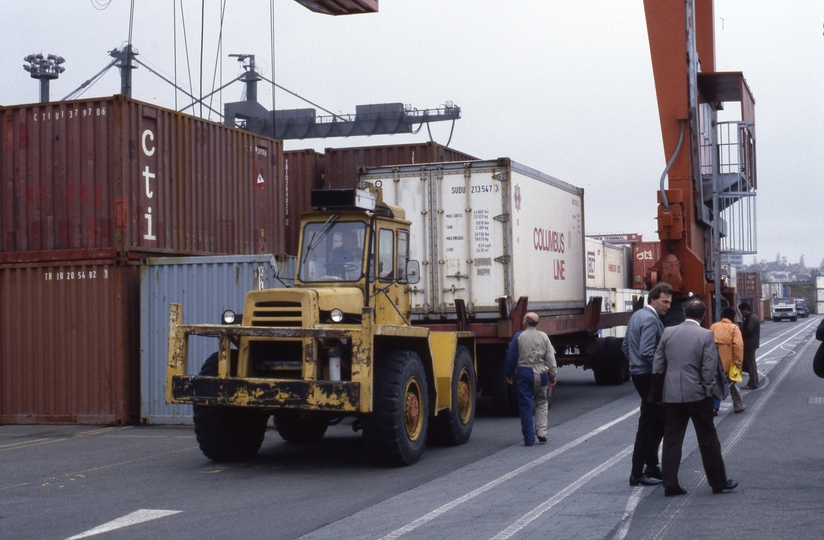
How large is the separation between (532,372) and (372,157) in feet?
29.9

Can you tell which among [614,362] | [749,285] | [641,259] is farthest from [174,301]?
[749,285]

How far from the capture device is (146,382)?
50.1 feet

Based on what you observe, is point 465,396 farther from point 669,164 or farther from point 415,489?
point 669,164

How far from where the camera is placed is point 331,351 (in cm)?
1012

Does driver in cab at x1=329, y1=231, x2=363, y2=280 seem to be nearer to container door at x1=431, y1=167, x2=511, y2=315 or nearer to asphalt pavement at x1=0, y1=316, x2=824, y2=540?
asphalt pavement at x1=0, y1=316, x2=824, y2=540

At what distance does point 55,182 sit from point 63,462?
578cm

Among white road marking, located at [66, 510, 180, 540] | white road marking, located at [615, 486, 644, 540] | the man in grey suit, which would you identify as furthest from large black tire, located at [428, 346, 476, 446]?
white road marking, located at [66, 510, 180, 540]

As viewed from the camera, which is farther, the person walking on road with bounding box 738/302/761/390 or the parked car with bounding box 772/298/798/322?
the parked car with bounding box 772/298/798/322

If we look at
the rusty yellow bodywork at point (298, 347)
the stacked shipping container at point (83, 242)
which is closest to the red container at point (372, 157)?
the stacked shipping container at point (83, 242)

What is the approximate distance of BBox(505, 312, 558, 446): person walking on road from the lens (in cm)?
1222

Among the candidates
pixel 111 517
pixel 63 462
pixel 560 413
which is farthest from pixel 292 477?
pixel 560 413

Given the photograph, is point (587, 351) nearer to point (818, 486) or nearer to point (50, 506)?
point (818, 486)

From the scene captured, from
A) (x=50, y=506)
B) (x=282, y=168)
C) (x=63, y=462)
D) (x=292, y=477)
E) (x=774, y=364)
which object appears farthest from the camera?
(x=774, y=364)

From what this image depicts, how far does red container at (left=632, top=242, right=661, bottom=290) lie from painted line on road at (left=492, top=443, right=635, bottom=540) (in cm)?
2448
